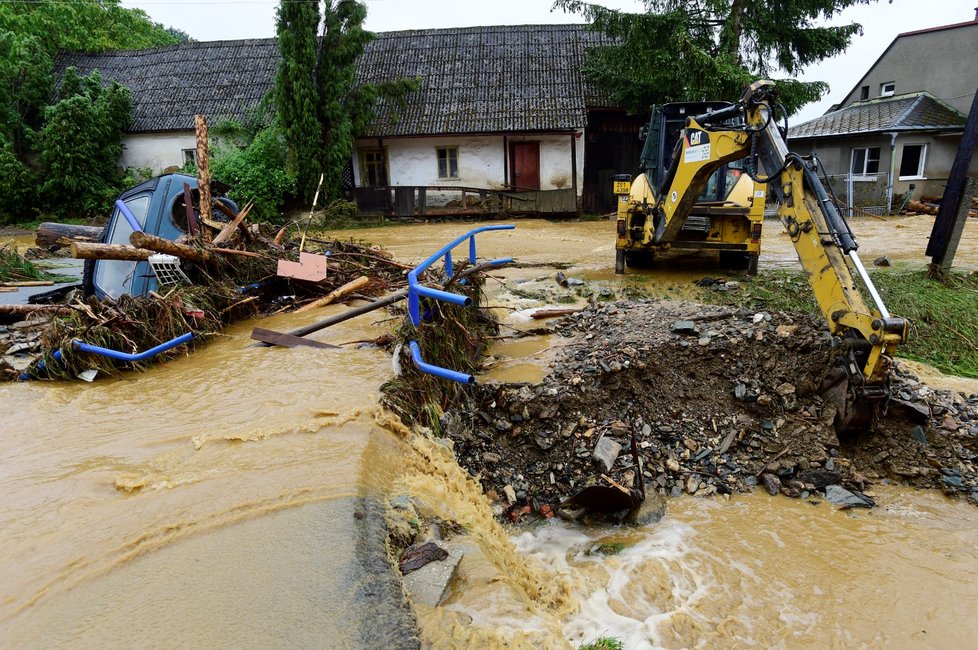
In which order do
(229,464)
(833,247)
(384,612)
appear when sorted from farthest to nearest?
A: (833,247) → (229,464) → (384,612)

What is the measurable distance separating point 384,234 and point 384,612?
1528cm

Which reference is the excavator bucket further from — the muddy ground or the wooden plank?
the wooden plank

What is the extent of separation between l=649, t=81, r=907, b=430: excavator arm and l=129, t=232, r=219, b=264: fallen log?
6.30 meters

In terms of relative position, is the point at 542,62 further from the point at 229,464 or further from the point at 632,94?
the point at 229,464

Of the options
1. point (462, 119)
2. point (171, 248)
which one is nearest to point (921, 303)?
point (171, 248)

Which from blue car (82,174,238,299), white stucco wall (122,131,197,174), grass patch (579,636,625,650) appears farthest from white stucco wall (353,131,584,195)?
grass patch (579,636,625,650)

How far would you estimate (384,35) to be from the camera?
2262 centimetres

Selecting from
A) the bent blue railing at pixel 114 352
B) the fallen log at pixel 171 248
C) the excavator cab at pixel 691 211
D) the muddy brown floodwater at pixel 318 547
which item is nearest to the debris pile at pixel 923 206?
the excavator cab at pixel 691 211

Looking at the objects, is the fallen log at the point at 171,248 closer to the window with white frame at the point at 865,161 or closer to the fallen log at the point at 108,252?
the fallen log at the point at 108,252

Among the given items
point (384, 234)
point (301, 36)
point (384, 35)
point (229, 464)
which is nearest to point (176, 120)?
point (301, 36)

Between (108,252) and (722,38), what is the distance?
16.9m

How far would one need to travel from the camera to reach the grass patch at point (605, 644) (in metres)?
3.02

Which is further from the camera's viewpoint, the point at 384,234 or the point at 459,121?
the point at 459,121

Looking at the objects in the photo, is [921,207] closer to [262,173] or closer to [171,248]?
[262,173]
